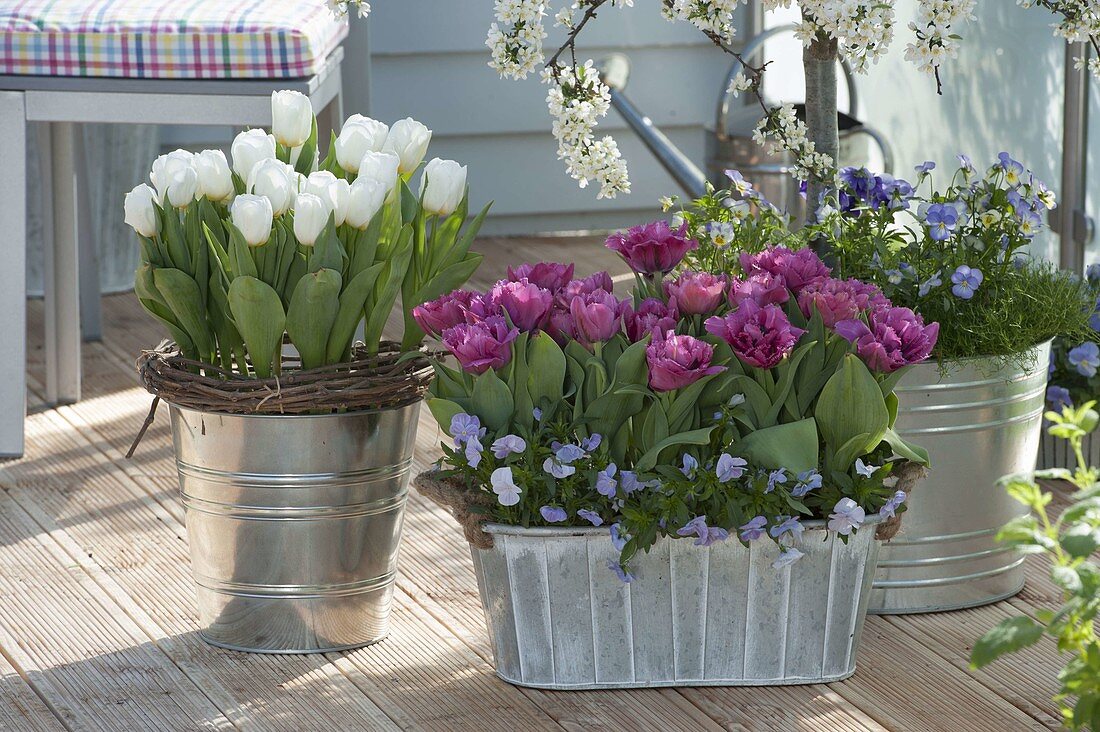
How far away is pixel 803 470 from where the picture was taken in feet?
4.02

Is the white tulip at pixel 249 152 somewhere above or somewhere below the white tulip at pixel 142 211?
above

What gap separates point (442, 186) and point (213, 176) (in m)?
0.22

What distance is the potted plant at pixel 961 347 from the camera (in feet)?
4.72

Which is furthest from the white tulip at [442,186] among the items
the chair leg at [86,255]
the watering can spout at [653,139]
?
the chair leg at [86,255]

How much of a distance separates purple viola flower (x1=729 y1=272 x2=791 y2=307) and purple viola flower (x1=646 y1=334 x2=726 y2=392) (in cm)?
8

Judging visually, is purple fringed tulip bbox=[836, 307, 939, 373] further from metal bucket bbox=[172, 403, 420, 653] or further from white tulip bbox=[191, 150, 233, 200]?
white tulip bbox=[191, 150, 233, 200]

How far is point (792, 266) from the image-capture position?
133cm

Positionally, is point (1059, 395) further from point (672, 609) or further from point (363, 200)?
point (363, 200)

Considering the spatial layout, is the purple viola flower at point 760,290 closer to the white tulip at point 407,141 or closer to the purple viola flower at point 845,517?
the purple viola flower at point 845,517

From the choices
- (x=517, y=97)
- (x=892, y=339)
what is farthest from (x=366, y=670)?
(x=517, y=97)

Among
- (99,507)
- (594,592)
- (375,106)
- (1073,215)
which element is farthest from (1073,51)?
(375,106)

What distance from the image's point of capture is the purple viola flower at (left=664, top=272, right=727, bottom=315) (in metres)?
1.27

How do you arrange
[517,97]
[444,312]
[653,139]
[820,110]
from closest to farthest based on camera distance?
[444,312], [820,110], [653,139], [517,97]

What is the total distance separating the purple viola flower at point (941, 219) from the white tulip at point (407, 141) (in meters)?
0.52
